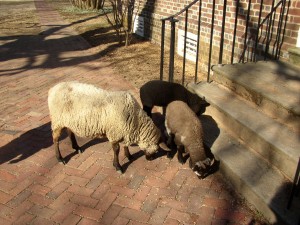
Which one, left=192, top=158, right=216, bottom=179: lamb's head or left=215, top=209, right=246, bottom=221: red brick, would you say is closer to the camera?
left=215, top=209, right=246, bottom=221: red brick

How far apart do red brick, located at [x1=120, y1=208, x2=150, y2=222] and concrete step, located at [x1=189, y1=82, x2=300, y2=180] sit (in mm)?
1607

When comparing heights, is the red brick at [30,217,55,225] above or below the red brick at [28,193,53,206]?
below

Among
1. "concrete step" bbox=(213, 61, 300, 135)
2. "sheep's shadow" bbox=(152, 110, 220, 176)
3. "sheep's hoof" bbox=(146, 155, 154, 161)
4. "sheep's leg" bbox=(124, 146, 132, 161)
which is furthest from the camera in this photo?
"sheep's leg" bbox=(124, 146, 132, 161)

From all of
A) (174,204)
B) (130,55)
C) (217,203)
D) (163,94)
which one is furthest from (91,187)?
(130,55)

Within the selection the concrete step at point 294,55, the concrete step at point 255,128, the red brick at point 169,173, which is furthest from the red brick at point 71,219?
the concrete step at point 294,55

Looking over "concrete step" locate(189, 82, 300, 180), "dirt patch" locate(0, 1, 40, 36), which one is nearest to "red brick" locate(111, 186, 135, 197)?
"concrete step" locate(189, 82, 300, 180)

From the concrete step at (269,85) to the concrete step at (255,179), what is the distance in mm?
627

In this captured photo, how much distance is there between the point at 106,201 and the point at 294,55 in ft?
12.3

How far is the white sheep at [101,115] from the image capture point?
362cm

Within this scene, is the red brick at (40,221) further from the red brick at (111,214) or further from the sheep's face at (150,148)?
the sheep's face at (150,148)

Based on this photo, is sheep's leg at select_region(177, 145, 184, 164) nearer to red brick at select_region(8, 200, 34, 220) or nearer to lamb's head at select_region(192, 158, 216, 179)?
lamb's head at select_region(192, 158, 216, 179)

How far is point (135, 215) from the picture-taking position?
10.4ft

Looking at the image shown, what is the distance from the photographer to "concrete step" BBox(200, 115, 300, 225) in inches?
113

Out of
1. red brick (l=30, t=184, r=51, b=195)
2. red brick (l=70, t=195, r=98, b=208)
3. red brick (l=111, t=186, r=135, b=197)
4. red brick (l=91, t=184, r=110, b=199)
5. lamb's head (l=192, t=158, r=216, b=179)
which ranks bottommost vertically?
red brick (l=70, t=195, r=98, b=208)
